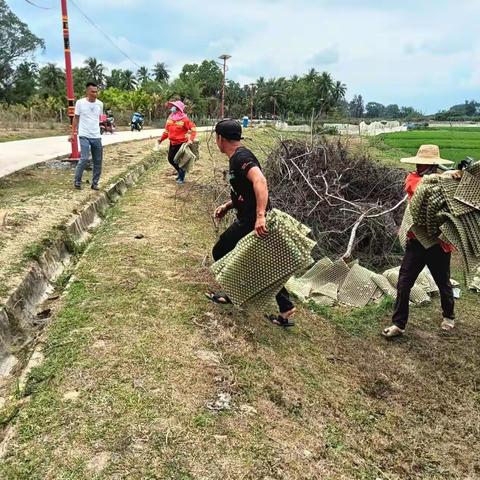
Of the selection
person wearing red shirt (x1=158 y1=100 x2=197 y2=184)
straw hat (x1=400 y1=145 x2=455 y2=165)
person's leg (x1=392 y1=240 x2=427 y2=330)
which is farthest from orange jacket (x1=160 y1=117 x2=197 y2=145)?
person's leg (x1=392 y1=240 x2=427 y2=330)

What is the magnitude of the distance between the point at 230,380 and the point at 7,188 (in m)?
5.91

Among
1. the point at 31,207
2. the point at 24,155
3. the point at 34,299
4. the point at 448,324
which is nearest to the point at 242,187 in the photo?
the point at 34,299

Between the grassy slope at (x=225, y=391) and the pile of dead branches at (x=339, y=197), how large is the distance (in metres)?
1.92

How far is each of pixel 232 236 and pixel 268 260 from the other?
457mm

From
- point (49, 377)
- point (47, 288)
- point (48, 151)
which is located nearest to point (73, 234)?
point (47, 288)

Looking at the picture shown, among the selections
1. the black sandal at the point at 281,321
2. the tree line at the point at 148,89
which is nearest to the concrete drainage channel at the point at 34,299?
the black sandal at the point at 281,321

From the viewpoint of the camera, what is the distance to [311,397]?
130 inches

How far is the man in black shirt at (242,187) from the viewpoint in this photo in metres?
3.50

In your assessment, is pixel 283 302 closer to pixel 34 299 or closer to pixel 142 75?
pixel 34 299

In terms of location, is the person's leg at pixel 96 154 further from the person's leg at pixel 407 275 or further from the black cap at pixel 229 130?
the person's leg at pixel 407 275

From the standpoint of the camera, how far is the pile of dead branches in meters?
6.86

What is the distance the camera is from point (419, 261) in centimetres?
424

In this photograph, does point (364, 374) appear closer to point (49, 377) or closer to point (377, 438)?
point (377, 438)

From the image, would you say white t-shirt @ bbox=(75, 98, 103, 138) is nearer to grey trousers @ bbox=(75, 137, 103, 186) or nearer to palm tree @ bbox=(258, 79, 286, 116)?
grey trousers @ bbox=(75, 137, 103, 186)
